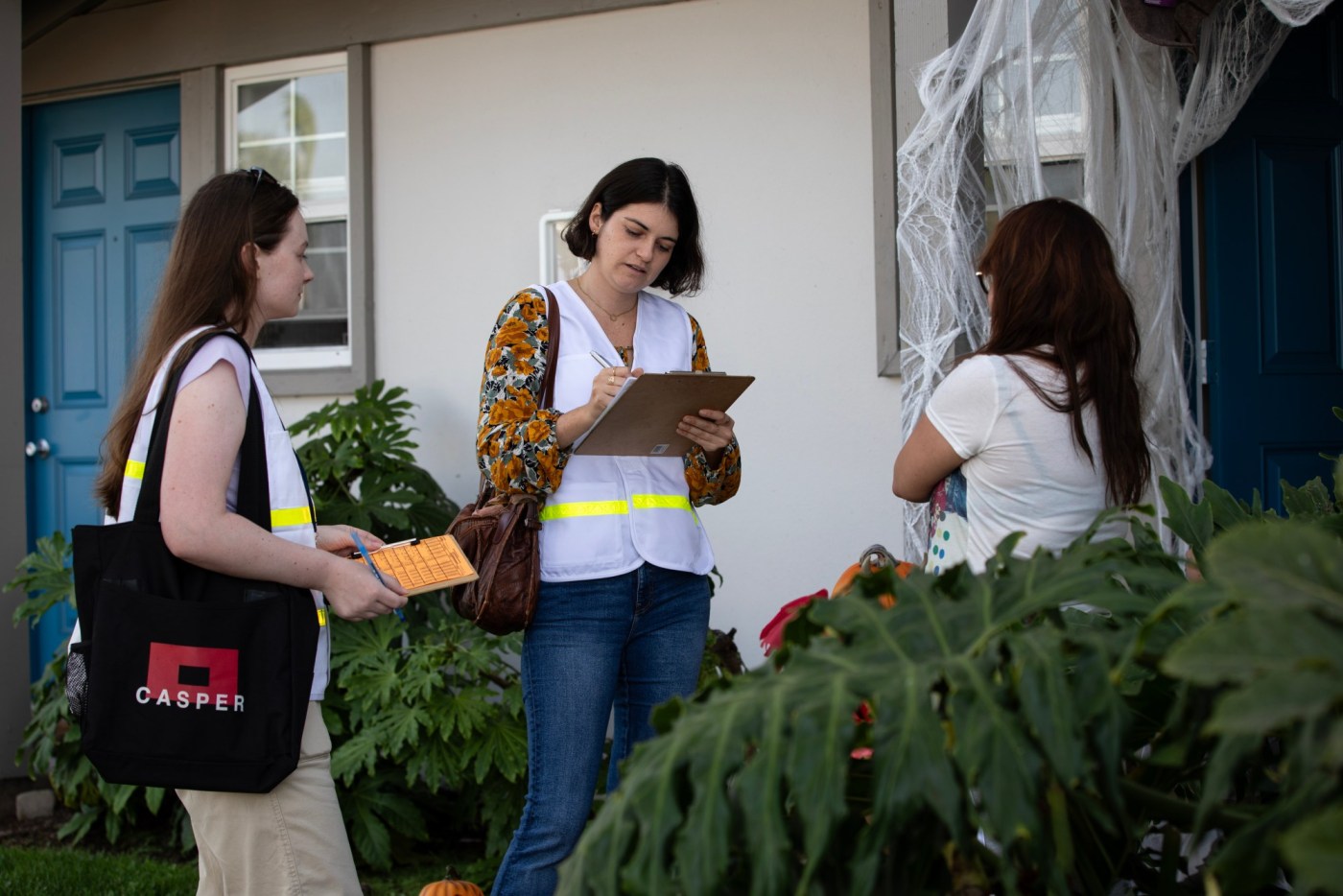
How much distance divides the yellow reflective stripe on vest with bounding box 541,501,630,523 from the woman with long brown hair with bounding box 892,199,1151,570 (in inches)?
25.4

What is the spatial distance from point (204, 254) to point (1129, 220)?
2480 mm

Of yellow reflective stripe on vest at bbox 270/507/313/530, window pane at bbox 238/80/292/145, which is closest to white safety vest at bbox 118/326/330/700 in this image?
yellow reflective stripe on vest at bbox 270/507/313/530

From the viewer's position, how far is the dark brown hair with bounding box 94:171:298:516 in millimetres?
2320

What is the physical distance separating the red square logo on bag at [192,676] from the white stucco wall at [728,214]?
9.62 ft

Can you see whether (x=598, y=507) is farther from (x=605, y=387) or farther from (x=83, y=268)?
(x=83, y=268)

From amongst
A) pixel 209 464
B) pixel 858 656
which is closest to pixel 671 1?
pixel 209 464

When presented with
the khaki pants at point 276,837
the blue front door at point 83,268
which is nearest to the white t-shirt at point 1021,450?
the khaki pants at point 276,837

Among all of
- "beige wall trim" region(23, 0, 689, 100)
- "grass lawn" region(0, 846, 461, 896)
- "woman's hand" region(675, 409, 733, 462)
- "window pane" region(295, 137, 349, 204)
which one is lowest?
"grass lawn" region(0, 846, 461, 896)

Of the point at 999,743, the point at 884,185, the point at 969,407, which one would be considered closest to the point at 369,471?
the point at 884,185

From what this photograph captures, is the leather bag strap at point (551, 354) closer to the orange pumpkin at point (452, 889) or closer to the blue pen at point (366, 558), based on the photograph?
the blue pen at point (366, 558)

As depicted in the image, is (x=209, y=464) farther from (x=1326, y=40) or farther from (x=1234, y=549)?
(x=1326, y=40)

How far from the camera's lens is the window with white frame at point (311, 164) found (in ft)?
19.1

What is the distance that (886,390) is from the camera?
15.7ft

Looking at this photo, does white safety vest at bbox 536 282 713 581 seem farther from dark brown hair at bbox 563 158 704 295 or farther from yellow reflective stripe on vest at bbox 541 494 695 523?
dark brown hair at bbox 563 158 704 295
